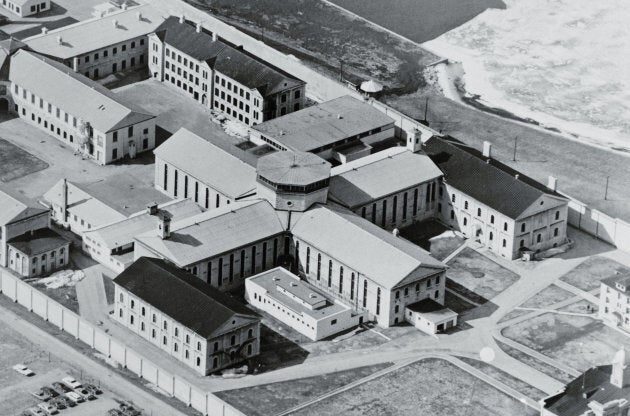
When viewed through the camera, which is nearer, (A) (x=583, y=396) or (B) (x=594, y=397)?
(B) (x=594, y=397)

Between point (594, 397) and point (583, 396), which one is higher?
point (594, 397)

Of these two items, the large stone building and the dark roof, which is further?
the dark roof

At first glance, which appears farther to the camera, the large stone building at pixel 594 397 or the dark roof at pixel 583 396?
the dark roof at pixel 583 396

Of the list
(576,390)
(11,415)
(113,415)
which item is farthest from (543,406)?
(11,415)

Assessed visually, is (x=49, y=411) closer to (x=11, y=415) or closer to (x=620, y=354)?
(x=11, y=415)

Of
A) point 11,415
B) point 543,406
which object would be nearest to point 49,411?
point 11,415
